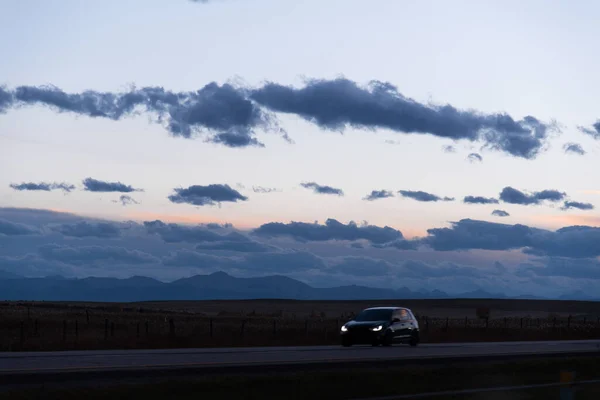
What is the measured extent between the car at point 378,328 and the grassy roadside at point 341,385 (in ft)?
30.4

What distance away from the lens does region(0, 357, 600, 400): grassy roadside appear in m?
18.5

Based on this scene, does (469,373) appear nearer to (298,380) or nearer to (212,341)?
(298,380)

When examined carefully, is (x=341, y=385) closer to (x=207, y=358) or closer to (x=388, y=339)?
Answer: (x=207, y=358)

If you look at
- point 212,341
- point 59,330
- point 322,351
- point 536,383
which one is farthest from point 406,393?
point 59,330

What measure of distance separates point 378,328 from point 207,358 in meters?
11.0

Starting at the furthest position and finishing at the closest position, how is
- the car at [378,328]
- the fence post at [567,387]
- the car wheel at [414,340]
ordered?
1. the car wheel at [414,340]
2. the car at [378,328]
3. the fence post at [567,387]

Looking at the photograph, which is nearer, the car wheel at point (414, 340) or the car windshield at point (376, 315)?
the car windshield at point (376, 315)

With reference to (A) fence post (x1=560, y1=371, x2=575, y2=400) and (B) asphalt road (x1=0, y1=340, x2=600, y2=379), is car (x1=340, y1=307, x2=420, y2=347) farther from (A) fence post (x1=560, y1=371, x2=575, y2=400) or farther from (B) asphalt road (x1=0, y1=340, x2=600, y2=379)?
(A) fence post (x1=560, y1=371, x2=575, y2=400)

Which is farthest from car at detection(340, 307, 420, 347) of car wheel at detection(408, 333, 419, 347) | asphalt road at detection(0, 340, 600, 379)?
asphalt road at detection(0, 340, 600, 379)

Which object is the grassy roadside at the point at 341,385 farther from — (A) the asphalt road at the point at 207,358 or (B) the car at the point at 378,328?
(B) the car at the point at 378,328

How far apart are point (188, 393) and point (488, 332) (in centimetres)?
3874

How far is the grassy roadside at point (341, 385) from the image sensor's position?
60.8ft

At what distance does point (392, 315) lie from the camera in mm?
38094

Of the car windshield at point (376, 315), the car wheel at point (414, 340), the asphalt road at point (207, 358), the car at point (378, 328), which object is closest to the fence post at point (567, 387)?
the asphalt road at point (207, 358)
